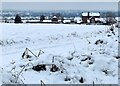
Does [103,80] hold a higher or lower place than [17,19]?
higher

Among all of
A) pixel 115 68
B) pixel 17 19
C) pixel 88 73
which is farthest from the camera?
pixel 17 19

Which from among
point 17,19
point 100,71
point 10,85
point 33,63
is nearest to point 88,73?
point 100,71

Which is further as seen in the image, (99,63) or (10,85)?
(99,63)

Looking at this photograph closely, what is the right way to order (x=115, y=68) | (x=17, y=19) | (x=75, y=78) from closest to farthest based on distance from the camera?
1. (x=75, y=78)
2. (x=115, y=68)
3. (x=17, y=19)

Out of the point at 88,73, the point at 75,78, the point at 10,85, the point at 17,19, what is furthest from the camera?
the point at 17,19

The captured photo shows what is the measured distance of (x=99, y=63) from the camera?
989 cm

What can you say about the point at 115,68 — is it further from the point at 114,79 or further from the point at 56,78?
the point at 56,78

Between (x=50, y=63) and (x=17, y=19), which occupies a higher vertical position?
(x=50, y=63)

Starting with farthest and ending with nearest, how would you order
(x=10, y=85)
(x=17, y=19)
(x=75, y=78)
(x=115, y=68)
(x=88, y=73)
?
(x=17, y=19), (x=115, y=68), (x=88, y=73), (x=75, y=78), (x=10, y=85)

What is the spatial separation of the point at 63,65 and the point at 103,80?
3.96 ft

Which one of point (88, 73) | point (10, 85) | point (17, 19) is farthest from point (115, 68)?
point (17, 19)

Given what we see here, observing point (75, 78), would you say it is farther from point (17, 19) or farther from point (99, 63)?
point (17, 19)

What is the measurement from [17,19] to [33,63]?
197 feet

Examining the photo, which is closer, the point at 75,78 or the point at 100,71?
the point at 75,78
